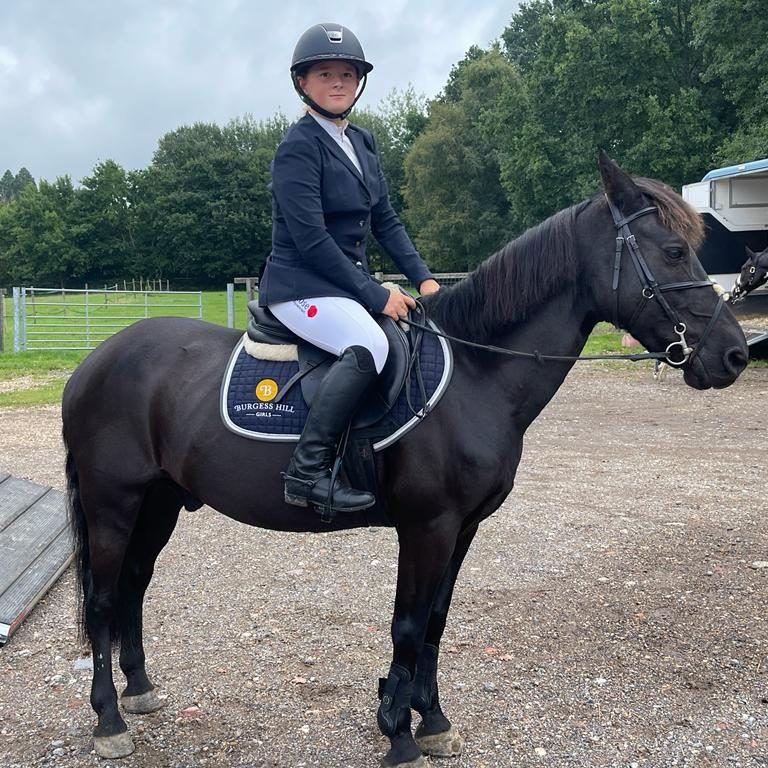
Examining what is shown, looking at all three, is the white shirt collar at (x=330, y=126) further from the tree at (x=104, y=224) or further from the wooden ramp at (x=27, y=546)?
the tree at (x=104, y=224)

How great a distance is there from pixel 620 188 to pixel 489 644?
2.66 meters

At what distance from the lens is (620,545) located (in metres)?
5.88

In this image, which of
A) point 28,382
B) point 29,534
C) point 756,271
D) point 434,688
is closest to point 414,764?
point 434,688

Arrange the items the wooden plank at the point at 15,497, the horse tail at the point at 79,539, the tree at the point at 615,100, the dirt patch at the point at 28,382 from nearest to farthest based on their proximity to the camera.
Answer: the horse tail at the point at 79,539
the wooden plank at the point at 15,497
the dirt patch at the point at 28,382
the tree at the point at 615,100

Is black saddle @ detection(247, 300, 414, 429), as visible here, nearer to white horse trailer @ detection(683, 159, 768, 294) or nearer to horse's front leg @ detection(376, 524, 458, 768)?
horse's front leg @ detection(376, 524, 458, 768)

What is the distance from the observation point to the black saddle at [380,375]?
126 inches

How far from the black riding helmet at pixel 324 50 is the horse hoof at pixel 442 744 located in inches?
111

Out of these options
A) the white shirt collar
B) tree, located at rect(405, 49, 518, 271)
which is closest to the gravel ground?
the white shirt collar

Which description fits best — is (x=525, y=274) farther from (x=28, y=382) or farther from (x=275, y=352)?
(x=28, y=382)

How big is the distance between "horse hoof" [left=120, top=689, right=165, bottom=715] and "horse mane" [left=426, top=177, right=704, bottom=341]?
241 centimetres

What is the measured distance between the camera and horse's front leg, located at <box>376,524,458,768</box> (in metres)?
3.19

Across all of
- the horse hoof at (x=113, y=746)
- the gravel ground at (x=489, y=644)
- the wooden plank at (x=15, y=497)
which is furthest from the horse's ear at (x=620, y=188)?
the wooden plank at (x=15, y=497)

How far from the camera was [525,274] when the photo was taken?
10.6 ft

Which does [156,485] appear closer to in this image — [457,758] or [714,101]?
[457,758]
